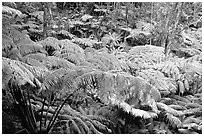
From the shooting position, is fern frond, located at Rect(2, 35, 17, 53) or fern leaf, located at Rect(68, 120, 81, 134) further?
fern leaf, located at Rect(68, 120, 81, 134)

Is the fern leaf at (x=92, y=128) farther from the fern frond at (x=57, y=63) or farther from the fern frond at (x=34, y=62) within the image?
the fern frond at (x=34, y=62)

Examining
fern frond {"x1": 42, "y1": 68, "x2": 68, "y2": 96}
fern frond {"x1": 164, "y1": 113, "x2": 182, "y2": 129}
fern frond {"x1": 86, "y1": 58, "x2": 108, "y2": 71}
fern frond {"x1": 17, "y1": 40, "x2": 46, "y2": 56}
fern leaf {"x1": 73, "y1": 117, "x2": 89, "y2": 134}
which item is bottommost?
fern frond {"x1": 164, "y1": 113, "x2": 182, "y2": 129}

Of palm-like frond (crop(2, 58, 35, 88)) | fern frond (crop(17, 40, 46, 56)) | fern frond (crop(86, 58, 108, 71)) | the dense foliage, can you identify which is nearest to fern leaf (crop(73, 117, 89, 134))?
the dense foliage

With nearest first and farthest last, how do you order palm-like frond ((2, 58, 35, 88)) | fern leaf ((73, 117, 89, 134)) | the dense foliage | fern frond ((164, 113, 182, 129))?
palm-like frond ((2, 58, 35, 88)), the dense foliage, fern leaf ((73, 117, 89, 134)), fern frond ((164, 113, 182, 129))

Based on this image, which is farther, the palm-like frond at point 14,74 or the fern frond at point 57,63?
the fern frond at point 57,63

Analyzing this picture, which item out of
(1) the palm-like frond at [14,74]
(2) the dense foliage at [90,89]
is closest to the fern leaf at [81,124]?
(2) the dense foliage at [90,89]

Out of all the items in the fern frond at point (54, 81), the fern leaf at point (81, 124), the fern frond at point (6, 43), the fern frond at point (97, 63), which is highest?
the fern frond at point (6, 43)

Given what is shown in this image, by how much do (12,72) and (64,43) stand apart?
124 cm

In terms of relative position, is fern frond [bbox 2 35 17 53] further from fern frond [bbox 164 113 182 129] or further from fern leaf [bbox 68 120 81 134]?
fern frond [bbox 164 113 182 129]

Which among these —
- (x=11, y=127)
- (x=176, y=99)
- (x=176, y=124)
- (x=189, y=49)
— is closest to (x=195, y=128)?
(x=176, y=124)

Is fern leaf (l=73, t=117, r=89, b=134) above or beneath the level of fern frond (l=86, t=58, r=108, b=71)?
beneath

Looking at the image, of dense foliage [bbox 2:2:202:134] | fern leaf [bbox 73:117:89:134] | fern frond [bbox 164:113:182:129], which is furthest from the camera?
fern frond [bbox 164:113:182:129]

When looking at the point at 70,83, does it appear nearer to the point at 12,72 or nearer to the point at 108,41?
the point at 12,72

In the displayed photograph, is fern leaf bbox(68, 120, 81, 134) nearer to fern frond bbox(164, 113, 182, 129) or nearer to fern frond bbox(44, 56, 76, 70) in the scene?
fern frond bbox(44, 56, 76, 70)
